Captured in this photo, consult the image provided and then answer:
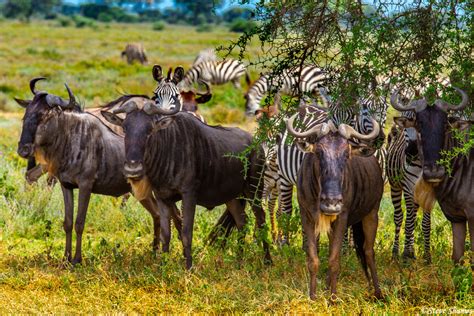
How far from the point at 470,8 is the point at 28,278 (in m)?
4.65

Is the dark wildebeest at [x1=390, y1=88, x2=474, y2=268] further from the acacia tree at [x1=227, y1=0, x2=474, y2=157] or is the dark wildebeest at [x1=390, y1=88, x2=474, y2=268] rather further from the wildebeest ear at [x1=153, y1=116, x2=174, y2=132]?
the wildebeest ear at [x1=153, y1=116, x2=174, y2=132]

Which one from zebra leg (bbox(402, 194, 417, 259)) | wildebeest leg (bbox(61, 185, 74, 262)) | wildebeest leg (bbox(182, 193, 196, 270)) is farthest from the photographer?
zebra leg (bbox(402, 194, 417, 259))

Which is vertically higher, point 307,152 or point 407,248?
point 307,152

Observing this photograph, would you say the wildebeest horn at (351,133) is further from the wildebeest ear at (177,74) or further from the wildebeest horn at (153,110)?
the wildebeest ear at (177,74)

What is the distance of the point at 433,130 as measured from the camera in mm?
6730

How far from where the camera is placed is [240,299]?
6.76 m

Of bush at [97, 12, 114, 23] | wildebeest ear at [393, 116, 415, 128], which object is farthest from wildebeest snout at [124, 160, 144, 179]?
bush at [97, 12, 114, 23]

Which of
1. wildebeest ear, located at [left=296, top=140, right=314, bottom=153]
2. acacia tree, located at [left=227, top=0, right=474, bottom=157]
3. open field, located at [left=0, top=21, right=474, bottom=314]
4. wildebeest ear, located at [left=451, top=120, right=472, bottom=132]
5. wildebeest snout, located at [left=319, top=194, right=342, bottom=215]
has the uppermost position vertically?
acacia tree, located at [left=227, top=0, right=474, bottom=157]

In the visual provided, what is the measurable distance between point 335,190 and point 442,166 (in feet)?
3.45

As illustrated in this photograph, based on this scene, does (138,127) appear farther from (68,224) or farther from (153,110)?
(68,224)

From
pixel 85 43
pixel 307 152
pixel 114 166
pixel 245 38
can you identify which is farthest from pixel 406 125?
pixel 85 43

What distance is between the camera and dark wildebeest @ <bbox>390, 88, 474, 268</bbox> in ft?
22.1

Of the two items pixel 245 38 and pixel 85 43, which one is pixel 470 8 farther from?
pixel 85 43

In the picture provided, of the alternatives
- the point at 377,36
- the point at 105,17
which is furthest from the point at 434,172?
the point at 105,17
